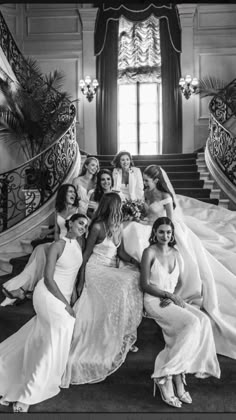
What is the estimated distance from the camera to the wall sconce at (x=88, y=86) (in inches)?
458

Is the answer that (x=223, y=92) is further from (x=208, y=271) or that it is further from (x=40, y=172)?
(x=208, y=271)

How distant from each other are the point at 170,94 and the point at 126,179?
20.8 ft

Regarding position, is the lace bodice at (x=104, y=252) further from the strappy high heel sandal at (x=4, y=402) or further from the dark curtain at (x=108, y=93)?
the dark curtain at (x=108, y=93)

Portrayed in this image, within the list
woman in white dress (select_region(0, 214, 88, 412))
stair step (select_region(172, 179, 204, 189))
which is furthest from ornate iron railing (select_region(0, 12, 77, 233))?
woman in white dress (select_region(0, 214, 88, 412))

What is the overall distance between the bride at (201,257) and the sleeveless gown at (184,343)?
348mm

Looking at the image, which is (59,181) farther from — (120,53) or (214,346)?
(120,53)

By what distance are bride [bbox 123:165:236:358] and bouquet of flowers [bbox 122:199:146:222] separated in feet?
0.26

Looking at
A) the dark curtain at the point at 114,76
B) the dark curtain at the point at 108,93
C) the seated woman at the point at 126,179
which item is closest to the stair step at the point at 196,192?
the seated woman at the point at 126,179

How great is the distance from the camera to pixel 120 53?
12203 mm

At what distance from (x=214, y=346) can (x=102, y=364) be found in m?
0.86

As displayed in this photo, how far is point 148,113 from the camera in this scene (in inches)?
508

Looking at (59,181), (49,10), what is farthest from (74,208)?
(49,10)

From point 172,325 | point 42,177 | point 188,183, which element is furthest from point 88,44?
point 172,325

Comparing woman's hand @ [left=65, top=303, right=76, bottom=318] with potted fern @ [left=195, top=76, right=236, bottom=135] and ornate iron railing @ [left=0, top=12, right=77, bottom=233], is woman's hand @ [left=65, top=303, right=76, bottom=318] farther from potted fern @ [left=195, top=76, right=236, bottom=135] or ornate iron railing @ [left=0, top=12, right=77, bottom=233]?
potted fern @ [left=195, top=76, right=236, bottom=135]
